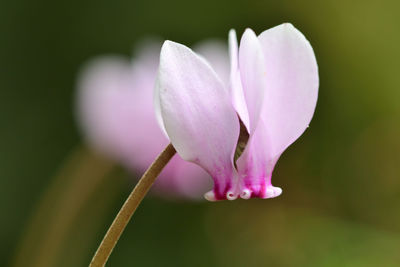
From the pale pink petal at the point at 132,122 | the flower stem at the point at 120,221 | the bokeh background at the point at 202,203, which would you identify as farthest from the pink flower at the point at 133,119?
the flower stem at the point at 120,221

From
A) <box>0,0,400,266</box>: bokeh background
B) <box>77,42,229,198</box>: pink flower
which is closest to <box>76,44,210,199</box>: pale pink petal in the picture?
<box>77,42,229,198</box>: pink flower

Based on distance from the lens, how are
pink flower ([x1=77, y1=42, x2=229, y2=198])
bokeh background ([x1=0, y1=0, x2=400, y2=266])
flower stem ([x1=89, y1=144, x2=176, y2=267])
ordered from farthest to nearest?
pink flower ([x1=77, y1=42, x2=229, y2=198]) < bokeh background ([x1=0, y1=0, x2=400, y2=266]) < flower stem ([x1=89, y1=144, x2=176, y2=267])

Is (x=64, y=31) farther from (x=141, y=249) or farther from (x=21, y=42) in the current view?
(x=141, y=249)

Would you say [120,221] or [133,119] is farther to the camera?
[133,119]

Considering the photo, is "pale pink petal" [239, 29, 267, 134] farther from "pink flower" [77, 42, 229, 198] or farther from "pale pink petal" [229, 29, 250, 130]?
"pink flower" [77, 42, 229, 198]

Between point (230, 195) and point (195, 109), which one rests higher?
point (195, 109)

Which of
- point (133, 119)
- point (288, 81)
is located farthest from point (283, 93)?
point (133, 119)

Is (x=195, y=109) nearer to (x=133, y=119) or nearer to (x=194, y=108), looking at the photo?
(x=194, y=108)
